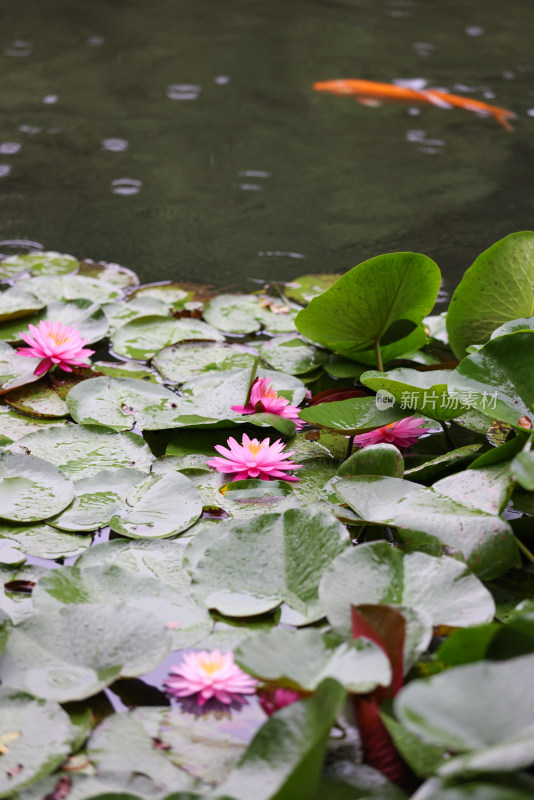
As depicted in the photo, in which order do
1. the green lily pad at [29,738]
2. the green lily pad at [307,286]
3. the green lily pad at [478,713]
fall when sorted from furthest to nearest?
the green lily pad at [307,286] → the green lily pad at [29,738] → the green lily pad at [478,713]

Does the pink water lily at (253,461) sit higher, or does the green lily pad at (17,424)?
the pink water lily at (253,461)

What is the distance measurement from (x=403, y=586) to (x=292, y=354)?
2.32 feet

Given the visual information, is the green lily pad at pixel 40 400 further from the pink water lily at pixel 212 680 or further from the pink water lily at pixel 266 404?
the pink water lily at pixel 212 680

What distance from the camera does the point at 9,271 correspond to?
174cm

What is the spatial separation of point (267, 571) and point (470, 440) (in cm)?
51

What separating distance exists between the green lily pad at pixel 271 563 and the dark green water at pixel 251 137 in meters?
1.04

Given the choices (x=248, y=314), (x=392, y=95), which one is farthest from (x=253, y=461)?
(x=392, y=95)

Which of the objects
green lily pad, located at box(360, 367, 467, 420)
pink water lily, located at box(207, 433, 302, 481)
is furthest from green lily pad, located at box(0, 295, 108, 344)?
green lily pad, located at box(360, 367, 467, 420)

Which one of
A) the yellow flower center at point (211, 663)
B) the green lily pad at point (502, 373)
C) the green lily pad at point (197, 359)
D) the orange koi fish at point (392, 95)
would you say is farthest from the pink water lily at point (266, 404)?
the orange koi fish at point (392, 95)

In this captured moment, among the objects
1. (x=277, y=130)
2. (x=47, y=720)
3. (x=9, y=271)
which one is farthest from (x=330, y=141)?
(x=47, y=720)

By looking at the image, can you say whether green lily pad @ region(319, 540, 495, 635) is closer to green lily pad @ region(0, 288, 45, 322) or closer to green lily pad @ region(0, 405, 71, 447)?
green lily pad @ region(0, 405, 71, 447)

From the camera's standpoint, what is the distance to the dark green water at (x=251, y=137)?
2.01 meters

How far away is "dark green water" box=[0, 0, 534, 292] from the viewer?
6.58 ft

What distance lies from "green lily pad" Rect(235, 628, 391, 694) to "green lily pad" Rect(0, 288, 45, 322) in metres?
Answer: 1.00
